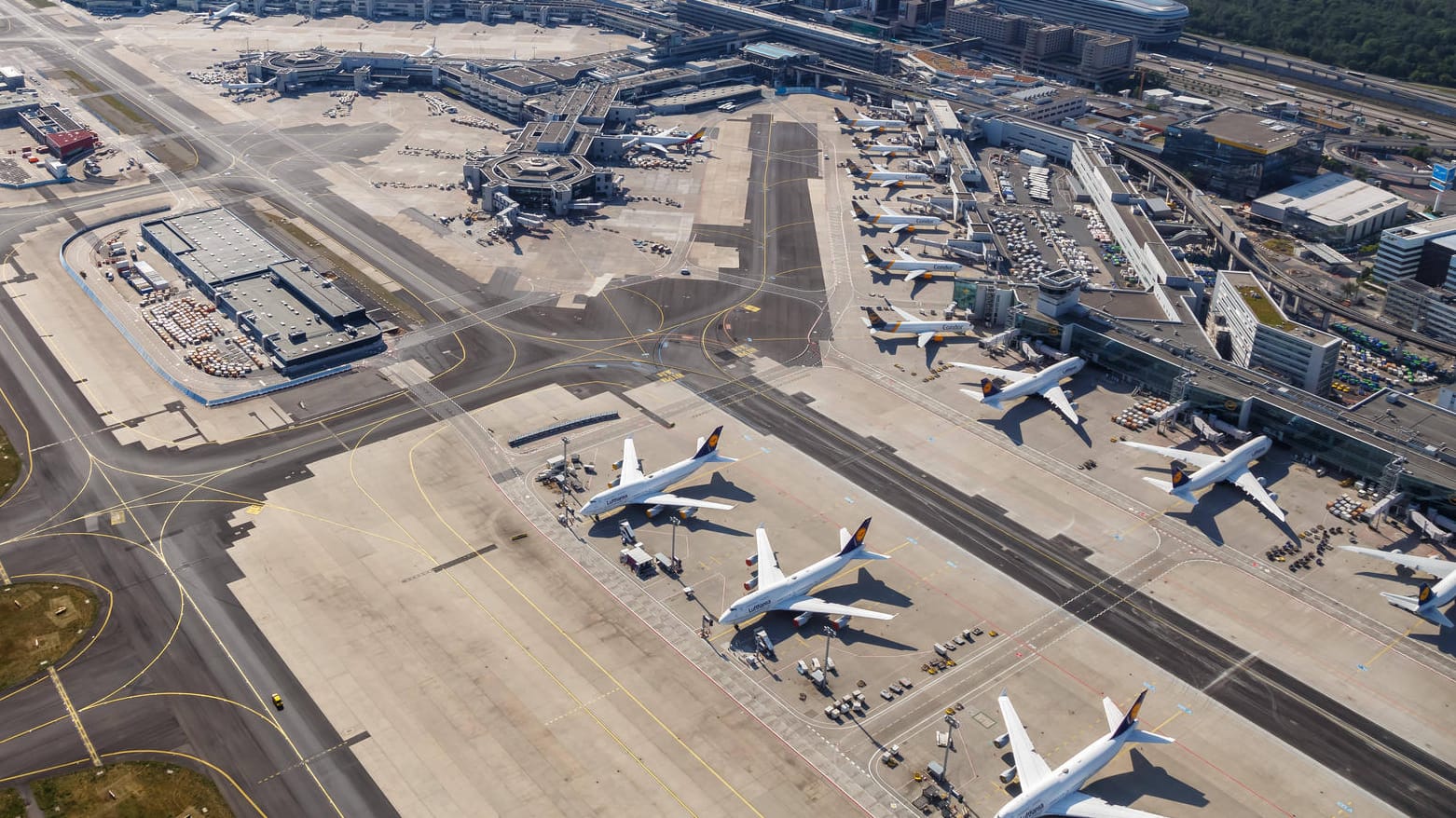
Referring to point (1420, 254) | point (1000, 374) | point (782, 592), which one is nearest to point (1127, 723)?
point (782, 592)

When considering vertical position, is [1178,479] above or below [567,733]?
above

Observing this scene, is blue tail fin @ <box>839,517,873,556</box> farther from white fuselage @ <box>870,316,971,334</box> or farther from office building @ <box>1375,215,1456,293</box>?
office building @ <box>1375,215,1456,293</box>

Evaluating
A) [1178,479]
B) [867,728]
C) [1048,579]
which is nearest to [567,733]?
[867,728]

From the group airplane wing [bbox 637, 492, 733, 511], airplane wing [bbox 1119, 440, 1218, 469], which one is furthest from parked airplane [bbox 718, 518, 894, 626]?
airplane wing [bbox 1119, 440, 1218, 469]

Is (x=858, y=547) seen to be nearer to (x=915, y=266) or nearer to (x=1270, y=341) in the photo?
(x=1270, y=341)

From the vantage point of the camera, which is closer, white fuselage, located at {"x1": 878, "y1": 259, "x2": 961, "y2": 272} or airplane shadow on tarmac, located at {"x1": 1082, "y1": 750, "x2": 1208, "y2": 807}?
airplane shadow on tarmac, located at {"x1": 1082, "y1": 750, "x2": 1208, "y2": 807}

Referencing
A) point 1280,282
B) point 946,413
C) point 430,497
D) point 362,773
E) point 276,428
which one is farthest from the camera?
point 1280,282

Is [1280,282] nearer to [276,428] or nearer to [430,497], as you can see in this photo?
[430,497]
